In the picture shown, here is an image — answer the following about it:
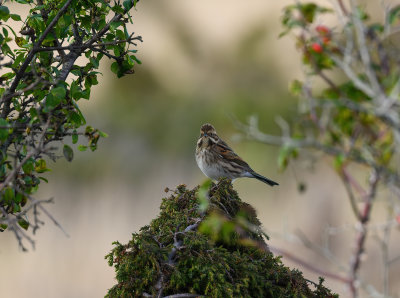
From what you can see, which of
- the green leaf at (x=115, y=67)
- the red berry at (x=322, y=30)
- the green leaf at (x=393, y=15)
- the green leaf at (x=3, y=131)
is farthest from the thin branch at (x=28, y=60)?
the green leaf at (x=393, y=15)

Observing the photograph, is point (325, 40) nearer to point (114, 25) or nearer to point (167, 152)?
point (114, 25)

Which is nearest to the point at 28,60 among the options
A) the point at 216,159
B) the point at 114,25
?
the point at 114,25

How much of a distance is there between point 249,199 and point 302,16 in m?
8.71

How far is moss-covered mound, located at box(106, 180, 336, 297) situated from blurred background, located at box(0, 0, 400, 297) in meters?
6.87

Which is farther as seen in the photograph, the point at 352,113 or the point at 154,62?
the point at 154,62

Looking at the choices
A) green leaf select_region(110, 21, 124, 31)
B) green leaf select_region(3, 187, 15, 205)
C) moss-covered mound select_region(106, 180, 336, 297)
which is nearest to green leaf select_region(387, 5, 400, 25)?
moss-covered mound select_region(106, 180, 336, 297)

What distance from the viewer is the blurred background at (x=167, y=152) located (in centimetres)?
1030

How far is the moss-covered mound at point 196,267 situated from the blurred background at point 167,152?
22.6ft

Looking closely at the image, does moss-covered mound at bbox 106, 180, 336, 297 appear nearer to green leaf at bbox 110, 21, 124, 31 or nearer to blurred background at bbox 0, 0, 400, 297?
green leaf at bbox 110, 21, 124, 31

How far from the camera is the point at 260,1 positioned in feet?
41.6

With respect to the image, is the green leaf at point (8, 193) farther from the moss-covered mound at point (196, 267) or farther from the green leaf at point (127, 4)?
the green leaf at point (127, 4)

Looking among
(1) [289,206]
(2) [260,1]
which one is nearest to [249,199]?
(1) [289,206]

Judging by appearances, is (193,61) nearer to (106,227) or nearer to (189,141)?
(189,141)

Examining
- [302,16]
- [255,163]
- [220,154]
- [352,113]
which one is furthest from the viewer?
[255,163]
